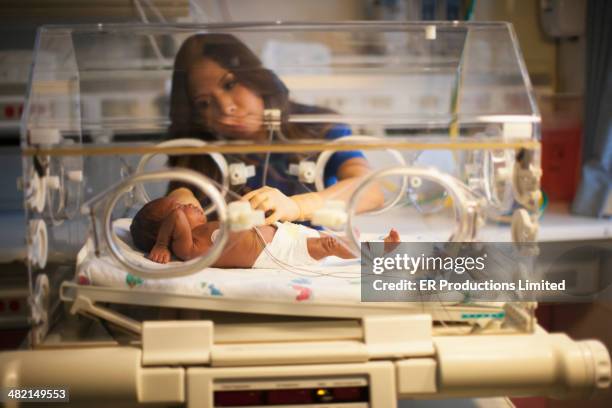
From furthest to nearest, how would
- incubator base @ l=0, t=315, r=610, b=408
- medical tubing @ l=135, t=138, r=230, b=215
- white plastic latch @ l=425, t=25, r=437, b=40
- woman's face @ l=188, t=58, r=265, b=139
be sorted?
white plastic latch @ l=425, t=25, r=437, b=40 < woman's face @ l=188, t=58, r=265, b=139 < medical tubing @ l=135, t=138, r=230, b=215 < incubator base @ l=0, t=315, r=610, b=408

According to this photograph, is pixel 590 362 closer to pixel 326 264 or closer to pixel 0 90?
pixel 326 264

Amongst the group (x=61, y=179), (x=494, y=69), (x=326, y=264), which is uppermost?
(x=494, y=69)

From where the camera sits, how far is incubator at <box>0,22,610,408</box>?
100cm

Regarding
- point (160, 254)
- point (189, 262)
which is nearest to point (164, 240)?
point (160, 254)

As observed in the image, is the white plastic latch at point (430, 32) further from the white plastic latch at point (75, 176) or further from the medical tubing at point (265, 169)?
the white plastic latch at point (75, 176)

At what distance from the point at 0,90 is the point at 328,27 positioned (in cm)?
108

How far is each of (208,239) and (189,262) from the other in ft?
0.31

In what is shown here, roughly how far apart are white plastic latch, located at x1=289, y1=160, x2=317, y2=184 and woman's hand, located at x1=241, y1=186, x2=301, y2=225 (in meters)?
0.08

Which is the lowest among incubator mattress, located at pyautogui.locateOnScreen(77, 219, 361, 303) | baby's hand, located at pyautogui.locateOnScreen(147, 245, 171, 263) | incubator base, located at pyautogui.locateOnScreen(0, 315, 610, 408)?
incubator base, located at pyautogui.locateOnScreen(0, 315, 610, 408)

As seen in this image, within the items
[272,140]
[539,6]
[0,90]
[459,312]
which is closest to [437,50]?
[272,140]

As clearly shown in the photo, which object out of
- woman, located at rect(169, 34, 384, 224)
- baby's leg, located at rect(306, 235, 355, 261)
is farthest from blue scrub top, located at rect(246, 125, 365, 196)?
baby's leg, located at rect(306, 235, 355, 261)

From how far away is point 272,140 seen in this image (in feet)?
3.67

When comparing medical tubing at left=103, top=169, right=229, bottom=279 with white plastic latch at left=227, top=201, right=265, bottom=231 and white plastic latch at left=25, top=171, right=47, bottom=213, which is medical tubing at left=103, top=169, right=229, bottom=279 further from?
white plastic latch at left=25, top=171, right=47, bottom=213

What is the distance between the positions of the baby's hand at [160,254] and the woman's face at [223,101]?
0.76 feet
